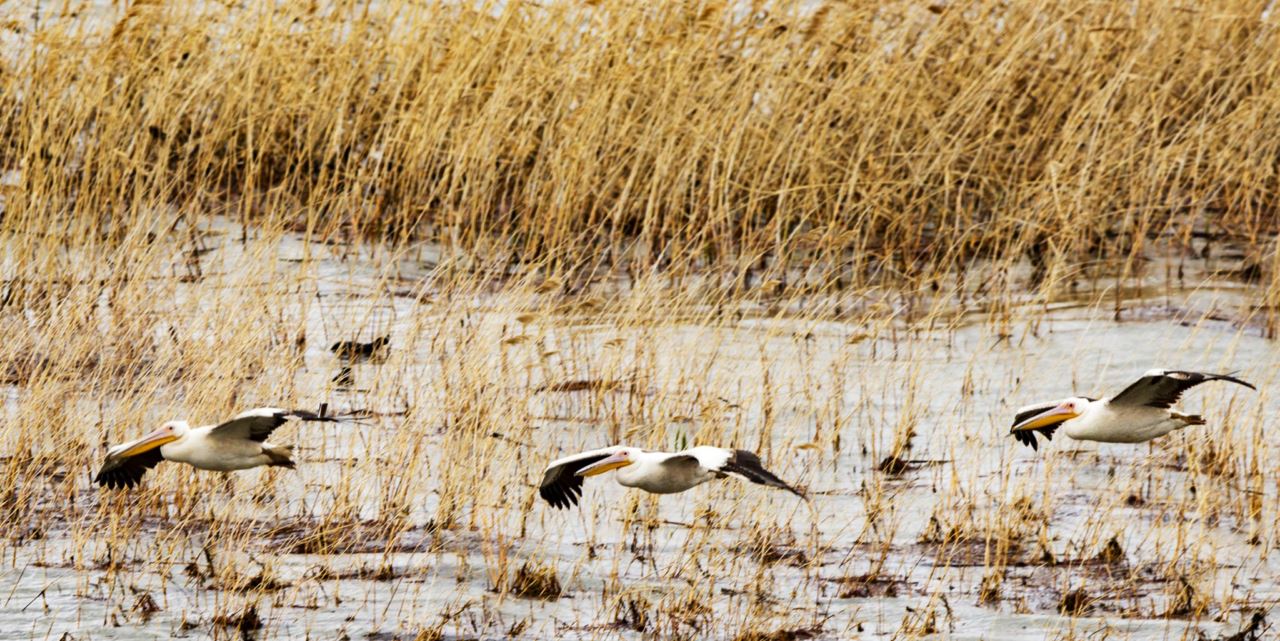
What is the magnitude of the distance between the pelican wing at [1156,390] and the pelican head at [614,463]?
140 centimetres

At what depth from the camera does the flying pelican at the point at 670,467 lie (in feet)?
15.1

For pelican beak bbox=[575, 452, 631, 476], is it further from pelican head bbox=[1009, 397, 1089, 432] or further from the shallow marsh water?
pelican head bbox=[1009, 397, 1089, 432]

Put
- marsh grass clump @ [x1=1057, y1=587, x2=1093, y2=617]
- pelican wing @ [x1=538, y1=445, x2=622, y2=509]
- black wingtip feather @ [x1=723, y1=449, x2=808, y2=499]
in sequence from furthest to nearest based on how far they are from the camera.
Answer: marsh grass clump @ [x1=1057, y1=587, x2=1093, y2=617] < pelican wing @ [x1=538, y1=445, x2=622, y2=509] < black wingtip feather @ [x1=723, y1=449, x2=808, y2=499]

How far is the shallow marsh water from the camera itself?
548 cm

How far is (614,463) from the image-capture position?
4.89 meters

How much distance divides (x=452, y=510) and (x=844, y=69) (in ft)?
18.7

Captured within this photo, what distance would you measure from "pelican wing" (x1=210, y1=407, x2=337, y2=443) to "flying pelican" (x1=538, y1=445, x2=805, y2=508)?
0.74 meters

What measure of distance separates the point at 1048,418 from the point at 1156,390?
324mm

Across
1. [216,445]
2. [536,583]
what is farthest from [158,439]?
[536,583]

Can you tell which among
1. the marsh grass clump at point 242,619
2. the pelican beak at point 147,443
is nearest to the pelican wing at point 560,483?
the marsh grass clump at point 242,619

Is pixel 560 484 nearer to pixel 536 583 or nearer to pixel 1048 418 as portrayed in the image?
pixel 536 583

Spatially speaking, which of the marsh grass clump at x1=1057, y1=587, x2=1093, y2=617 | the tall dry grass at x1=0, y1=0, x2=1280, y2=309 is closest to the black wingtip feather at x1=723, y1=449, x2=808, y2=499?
the marsh grass clump at x1=1057, y1=587, x2=1093, y2=617

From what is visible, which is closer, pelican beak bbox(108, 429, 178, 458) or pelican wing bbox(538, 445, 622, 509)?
pelican beak bbox(108, 429, 178, 458)

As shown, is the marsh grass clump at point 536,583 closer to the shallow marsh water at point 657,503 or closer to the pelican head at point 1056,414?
the shallow marsh water at point 657,503
